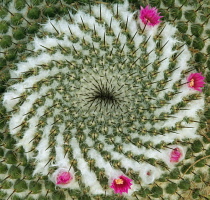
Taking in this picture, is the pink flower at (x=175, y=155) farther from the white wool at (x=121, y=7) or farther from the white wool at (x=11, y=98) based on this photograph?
the white wool at (x=11, y=98)

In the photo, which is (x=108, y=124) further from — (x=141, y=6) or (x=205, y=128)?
(x=141, y=6)

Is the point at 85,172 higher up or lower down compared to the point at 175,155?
lower down

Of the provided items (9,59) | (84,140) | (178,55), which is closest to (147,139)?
(84,140)

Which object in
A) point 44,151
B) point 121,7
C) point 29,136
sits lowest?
point 44,151

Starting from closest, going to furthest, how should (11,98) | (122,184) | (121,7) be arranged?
(122,184)
(11,98)
(121,7)

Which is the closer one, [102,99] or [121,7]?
[102,99]

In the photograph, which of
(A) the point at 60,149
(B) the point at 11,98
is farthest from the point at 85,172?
(B) the point at 11,98

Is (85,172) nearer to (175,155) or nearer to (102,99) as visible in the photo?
(102,99)
